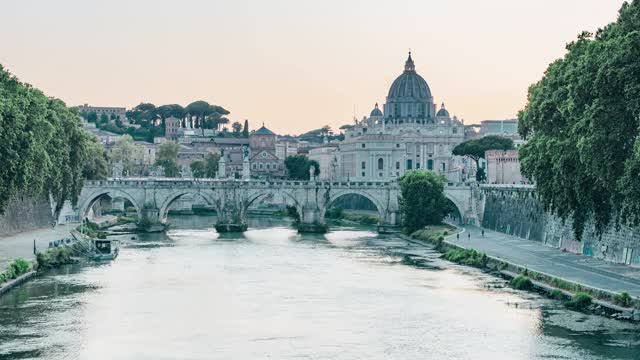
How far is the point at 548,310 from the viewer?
50781mm

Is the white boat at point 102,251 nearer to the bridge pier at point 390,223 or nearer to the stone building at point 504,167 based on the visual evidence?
the bridge pier at point 390,223

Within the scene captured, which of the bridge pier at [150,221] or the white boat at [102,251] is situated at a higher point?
the bridge pier at [150,221]

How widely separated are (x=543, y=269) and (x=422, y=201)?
36.6 m

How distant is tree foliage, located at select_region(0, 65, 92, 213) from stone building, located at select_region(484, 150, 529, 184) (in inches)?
1586

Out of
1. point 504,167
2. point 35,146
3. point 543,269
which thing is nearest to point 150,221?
point 504,167

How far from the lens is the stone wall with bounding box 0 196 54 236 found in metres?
80.6

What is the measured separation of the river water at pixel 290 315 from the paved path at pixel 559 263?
2.51m

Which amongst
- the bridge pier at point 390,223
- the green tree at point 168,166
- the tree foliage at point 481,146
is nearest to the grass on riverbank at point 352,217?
the bridge pier at point 390,223

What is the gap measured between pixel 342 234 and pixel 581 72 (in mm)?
52736

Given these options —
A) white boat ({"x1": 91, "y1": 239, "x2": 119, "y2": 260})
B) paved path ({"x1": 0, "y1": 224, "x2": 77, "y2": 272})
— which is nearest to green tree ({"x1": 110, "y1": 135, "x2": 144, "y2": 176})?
paved path ({"x1": 0, "y1": 224, "x2": 77, "y2": 272})

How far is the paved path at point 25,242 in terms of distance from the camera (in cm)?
6599

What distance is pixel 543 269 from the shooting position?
60.6 meters

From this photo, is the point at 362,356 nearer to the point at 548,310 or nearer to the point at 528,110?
the point at 548,310

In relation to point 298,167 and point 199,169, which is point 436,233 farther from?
point 199,169
